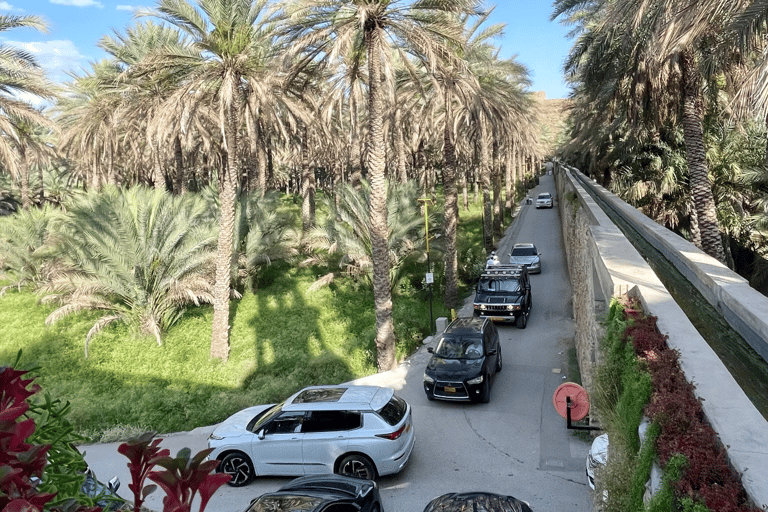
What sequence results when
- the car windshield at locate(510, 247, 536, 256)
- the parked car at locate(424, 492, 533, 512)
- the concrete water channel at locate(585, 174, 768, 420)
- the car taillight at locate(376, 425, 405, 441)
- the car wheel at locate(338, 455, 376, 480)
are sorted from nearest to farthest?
the concrete water channel at locate(585, 174, 768, 420) → the parked car at locate(424, 492, 533, 512) → the car taillight at locate(376, 425, 405, 441) → the car wheel at locate(338, 455, 376, 480) → the car windshield at locate(510, 247, 536, 256)

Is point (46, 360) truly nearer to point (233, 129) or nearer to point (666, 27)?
point (233, 129)

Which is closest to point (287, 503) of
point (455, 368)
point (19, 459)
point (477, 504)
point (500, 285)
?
point (477, 504)

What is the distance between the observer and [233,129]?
56.9 ft

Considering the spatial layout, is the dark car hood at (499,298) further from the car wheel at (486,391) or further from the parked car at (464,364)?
the car wheel at (486,391)

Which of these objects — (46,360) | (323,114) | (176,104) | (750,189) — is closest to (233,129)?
(176,104)

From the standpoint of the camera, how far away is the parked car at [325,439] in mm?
9898

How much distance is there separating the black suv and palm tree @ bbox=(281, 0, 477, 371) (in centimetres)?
489

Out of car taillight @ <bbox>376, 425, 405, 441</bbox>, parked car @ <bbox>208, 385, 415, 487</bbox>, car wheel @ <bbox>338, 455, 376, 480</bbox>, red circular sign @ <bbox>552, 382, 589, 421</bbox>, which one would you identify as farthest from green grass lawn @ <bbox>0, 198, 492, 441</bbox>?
red circular sign @ <bbox>552, 382, 589, 421</bbox>

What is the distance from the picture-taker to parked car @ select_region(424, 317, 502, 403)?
13.3 metres

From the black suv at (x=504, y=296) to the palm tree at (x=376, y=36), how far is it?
4885 millimetres

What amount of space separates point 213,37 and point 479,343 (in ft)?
40.7

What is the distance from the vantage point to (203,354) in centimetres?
1828

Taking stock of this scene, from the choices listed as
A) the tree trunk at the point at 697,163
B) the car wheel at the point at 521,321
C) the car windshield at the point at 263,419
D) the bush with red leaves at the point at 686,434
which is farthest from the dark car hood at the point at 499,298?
the bush with red leaves at the point at 686,434

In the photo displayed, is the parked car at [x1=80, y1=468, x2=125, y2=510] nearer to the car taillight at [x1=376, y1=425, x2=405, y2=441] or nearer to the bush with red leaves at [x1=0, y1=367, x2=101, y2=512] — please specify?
the bush with red leaves at [x1=0, y1=367, x2=101, y2=512]
